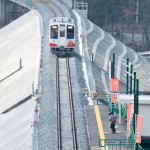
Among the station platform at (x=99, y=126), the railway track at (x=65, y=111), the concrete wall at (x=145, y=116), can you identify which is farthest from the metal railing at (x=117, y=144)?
the railway track at (x=65, y=111)

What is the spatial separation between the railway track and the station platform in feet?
2.86

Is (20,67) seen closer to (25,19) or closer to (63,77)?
(63,77)

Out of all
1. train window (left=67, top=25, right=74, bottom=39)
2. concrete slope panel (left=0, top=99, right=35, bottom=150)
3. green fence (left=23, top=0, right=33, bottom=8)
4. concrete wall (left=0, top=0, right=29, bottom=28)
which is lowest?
concrete slope panel (left=0, top=99, right=35, bottom=150)

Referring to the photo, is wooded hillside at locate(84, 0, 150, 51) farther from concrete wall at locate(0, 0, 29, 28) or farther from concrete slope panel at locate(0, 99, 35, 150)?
concrete slope panel at locate(0, 99, 35, 150)

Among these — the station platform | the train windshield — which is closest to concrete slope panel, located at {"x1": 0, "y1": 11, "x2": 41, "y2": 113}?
the train windshield

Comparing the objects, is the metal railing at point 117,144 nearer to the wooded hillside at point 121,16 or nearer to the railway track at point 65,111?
the railway track at point 65,111

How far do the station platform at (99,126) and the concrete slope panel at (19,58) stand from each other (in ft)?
35.5

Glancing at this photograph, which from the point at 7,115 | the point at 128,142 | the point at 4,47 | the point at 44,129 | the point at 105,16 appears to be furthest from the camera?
the point at 105,16

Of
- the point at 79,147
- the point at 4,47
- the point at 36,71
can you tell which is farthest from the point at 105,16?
the point at 79,147

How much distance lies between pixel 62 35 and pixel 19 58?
12.4m

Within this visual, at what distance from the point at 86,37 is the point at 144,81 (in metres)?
19.8

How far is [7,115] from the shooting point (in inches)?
1847

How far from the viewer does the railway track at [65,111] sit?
3544 centimetres

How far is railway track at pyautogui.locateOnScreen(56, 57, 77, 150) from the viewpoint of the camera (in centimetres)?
3544
